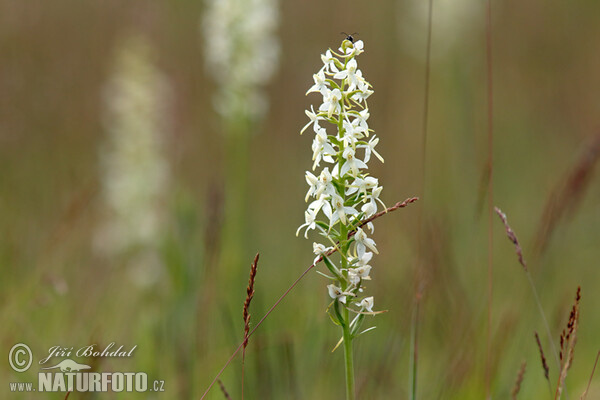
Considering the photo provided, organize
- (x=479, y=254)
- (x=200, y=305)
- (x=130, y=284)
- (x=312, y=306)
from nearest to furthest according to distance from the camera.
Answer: (x=200, y=305) → (x=312, y=306) → (x=479, y=254) → (x=130, y=284)

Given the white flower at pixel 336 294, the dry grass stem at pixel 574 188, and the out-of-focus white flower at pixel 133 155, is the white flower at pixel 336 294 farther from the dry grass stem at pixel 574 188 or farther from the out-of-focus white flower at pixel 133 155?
the out-of-focus white flower at pixel 133 155

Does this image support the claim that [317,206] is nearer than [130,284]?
Yes

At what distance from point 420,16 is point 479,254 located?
19.8 feet

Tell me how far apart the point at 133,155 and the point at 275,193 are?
213cm

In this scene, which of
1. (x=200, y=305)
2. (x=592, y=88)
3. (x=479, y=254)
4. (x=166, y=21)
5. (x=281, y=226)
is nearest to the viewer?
(x=200, y=305)

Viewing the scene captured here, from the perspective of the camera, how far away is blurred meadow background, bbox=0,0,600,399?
3393 millimetres

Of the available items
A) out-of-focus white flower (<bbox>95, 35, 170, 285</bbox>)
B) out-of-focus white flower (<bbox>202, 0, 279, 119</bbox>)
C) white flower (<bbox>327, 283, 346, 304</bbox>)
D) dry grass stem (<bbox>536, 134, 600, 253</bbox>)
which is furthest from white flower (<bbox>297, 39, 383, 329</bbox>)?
out-of-focus white flower (<bbox>95, 35, 170, 285</bbox>)

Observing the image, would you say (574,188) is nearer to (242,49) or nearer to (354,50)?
(354,50)

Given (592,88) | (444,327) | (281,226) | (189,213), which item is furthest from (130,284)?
(592,88)

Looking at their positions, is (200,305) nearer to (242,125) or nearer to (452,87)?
(242,125)

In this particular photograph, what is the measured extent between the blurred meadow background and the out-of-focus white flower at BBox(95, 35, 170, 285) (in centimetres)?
2

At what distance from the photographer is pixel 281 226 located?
26.2ft

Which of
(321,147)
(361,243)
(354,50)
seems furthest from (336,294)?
(354,50)

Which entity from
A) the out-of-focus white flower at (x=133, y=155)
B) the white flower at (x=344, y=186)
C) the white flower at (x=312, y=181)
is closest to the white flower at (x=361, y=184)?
the white flower at (x=344, y=186)
